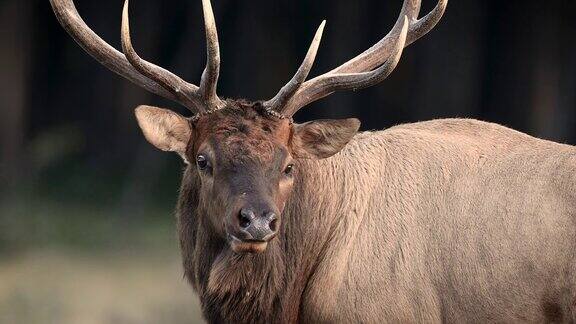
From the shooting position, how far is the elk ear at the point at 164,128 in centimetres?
630

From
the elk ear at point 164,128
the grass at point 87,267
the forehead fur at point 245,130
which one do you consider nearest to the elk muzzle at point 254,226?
the forehead fur at point 245,130

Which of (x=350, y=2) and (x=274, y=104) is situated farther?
(x=350, y=2)

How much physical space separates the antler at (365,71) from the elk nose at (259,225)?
69cm

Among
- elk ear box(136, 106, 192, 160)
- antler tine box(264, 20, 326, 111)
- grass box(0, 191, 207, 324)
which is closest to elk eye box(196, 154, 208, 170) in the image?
elk ear box(136, 106, 192, 160)

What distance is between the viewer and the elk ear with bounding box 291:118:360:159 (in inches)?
256

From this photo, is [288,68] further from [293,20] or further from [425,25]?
[425,25]

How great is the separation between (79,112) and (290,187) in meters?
3.95

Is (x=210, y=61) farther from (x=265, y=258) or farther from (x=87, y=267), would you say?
(x=87, y=267)

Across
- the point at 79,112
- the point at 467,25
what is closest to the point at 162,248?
the point at 79,112

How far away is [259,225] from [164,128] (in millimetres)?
767

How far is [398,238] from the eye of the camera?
21.3 feet

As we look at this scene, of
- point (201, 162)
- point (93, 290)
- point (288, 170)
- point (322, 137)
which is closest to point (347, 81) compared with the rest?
point (322, 137)

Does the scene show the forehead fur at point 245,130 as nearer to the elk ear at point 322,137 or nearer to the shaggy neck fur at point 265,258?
the elk ear at point 322,137

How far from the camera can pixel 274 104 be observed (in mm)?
6414
